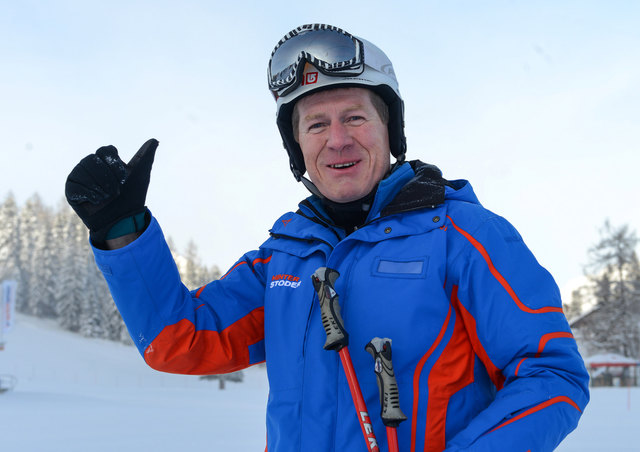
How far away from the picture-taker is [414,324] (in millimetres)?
1967

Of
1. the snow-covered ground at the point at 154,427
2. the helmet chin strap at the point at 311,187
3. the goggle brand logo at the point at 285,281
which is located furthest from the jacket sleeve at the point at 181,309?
the snow-covered ground at the point at 154,427

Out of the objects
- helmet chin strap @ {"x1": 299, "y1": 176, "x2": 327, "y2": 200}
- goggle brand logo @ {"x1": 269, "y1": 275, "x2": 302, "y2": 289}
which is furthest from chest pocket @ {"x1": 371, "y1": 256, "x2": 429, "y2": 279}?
helmet chin strap @ {"x1": 299, "y1": 176, "x2": 327, "y2": 200}

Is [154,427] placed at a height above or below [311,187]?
below

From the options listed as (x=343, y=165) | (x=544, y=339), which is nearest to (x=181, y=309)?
(x=343, y=165)

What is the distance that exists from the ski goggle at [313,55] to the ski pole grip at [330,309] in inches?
34.7

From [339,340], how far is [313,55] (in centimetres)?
126

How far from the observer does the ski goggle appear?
2.41 metres

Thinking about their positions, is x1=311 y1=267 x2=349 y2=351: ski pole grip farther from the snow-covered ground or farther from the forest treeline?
the forest treeline

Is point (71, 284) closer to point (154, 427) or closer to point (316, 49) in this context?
point (154, 427)

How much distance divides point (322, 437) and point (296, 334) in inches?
15.7

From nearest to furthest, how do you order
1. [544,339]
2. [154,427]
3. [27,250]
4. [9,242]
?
[544,339]
[154,427]
[9,242]
[27,250]

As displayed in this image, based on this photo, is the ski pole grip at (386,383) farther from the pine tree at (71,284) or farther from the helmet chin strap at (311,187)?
the pine tree at (71,284)

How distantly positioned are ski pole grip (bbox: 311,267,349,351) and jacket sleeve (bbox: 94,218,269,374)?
2.11ft

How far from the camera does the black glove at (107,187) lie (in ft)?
6.81
